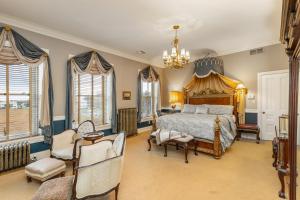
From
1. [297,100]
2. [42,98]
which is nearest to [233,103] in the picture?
[297,100]

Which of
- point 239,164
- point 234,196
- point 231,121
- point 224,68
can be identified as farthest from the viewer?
point 224,68

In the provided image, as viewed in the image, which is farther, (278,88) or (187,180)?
(278,88)

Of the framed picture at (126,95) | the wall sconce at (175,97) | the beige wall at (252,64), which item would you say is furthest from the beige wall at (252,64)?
the framed picture at (126,95)

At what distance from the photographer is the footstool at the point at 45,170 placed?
264 cm

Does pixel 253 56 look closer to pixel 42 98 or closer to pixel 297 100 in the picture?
pixel 297 100

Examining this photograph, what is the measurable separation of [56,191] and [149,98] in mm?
5728

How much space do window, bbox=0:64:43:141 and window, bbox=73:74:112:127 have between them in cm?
96

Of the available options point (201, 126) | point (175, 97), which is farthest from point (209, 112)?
point (201, 126)

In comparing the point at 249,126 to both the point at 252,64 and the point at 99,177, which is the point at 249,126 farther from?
the point at 99,177

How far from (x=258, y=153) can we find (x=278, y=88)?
2.24 metres

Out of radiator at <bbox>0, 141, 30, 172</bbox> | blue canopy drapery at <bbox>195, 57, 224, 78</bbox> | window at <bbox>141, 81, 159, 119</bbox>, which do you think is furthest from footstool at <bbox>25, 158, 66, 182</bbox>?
blue canopy drapery at <bbox>195, 57, 224, 78</bbox>

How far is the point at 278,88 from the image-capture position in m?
4.99

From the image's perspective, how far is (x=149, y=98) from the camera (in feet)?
24.1

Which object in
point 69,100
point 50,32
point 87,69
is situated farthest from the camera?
point 87,69
